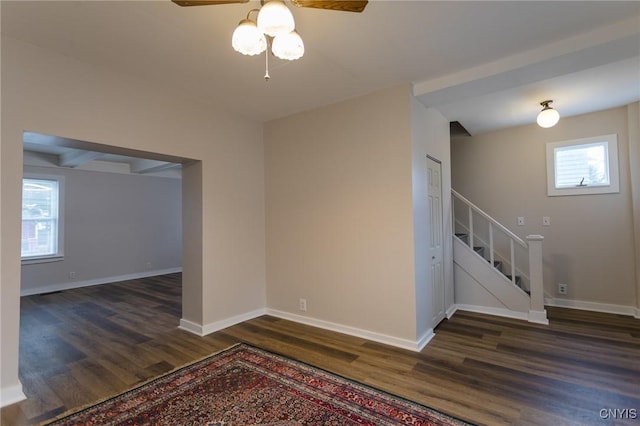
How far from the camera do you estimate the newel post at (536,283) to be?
12.0 ft

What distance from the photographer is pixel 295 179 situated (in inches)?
153

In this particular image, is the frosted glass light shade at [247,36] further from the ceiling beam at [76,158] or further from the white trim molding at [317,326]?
the ceiling beam at [76,158]

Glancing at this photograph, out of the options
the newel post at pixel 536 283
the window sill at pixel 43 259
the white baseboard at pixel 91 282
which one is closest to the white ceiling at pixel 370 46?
the newel post at pixel 536 283

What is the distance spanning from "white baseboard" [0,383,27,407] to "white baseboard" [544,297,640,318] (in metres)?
5.82

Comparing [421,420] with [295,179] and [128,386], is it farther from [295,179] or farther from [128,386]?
[295,179]

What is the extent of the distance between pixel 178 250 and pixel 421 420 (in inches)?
290

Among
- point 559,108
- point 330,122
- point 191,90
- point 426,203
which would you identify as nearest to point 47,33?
point 191,90

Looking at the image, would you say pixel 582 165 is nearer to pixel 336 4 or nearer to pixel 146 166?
pixel 336 4

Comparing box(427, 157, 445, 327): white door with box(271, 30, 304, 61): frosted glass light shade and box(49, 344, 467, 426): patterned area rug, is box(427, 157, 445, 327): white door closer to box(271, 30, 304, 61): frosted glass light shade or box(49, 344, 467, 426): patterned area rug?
box(49, 344, 467, 426): patterned area rug

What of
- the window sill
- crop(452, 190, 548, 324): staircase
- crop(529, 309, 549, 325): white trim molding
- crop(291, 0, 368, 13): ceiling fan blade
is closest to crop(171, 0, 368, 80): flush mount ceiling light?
crop(291, 0, 368, 13): ceiling fan blade

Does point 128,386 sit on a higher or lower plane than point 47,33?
lower

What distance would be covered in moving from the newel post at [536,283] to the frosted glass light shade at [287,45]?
356 cm

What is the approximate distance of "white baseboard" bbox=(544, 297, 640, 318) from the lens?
387 cm

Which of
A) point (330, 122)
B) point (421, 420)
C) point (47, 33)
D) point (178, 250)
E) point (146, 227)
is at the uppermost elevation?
point (47, 33)
